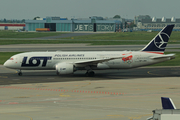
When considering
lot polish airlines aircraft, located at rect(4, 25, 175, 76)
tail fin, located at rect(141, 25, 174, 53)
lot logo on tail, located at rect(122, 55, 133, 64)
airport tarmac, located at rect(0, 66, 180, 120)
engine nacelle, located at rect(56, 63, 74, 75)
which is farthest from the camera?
tail fin, located at rect(141, 25, 174, 53)

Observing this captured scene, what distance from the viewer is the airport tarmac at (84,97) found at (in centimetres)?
2423

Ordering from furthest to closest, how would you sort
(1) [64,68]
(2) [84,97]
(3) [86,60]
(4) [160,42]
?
(4) [160,42]
(3) [86,60]
(1) [64,68]
(2) [84,97]

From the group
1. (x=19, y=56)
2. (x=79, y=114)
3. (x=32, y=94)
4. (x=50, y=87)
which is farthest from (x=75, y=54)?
(x=79, y=114)

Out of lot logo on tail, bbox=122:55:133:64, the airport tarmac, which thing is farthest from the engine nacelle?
lot logo on tail, bbox=122:55:133:64

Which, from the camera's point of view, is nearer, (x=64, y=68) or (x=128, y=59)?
(x=64, y=68)

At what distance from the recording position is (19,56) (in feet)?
166

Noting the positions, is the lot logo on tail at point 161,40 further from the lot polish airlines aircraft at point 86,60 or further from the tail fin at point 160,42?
the lot polish airlines aircraft at point 86,60

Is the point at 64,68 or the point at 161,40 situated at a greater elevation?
the point at 161,40

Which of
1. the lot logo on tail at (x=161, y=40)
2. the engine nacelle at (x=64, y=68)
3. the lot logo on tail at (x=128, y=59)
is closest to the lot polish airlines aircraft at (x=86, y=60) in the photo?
the lot logo on tail at (x=128, y=59)

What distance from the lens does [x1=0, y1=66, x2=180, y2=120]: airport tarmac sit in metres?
24.2

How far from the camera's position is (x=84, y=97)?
1268 inches

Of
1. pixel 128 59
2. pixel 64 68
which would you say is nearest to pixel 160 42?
pixel 128 59

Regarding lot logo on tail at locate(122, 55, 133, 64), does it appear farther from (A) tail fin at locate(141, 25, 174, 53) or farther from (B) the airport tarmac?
(B) the airport tarmac

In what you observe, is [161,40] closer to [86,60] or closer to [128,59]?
[128,59]
